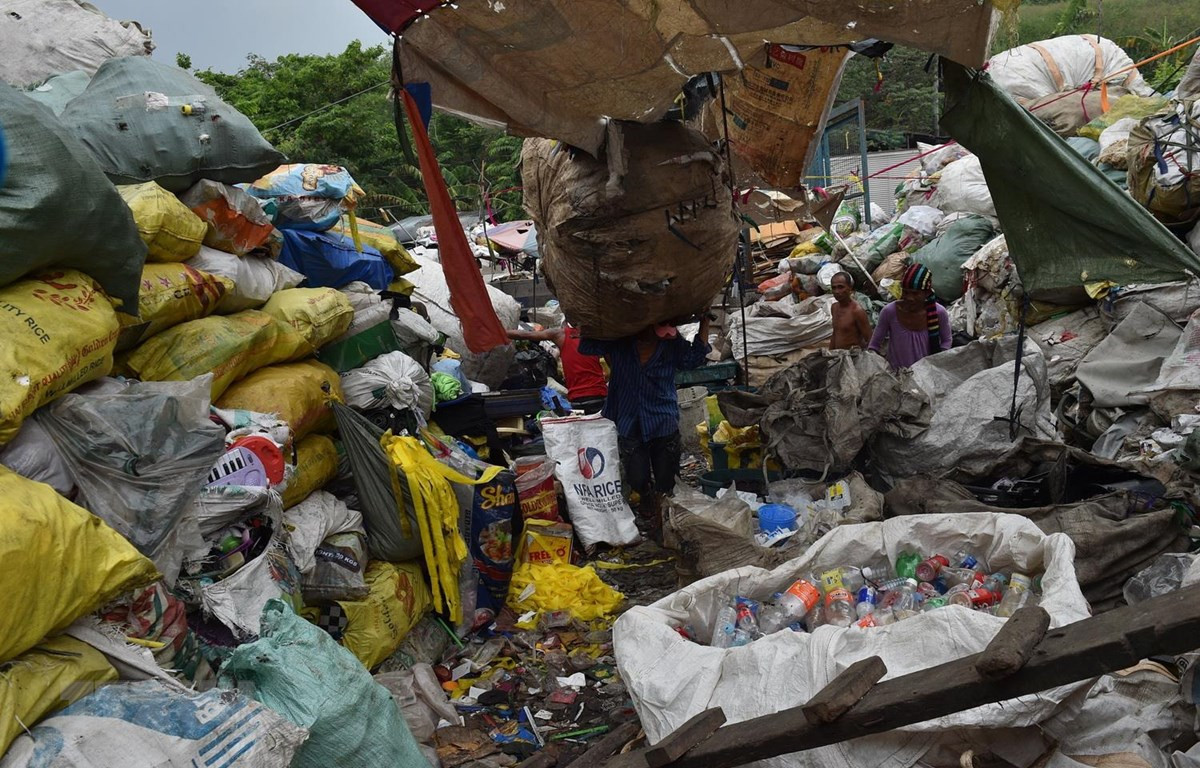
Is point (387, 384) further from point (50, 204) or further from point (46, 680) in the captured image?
point (46, 680)

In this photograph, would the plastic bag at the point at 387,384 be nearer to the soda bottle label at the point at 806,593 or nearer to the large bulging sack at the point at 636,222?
the large bulging sack at the point at 636,222

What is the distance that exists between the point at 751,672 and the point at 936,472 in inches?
92.7

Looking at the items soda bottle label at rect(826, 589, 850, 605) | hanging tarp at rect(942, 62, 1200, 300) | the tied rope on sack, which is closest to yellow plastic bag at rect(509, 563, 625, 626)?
the tied rope on sack

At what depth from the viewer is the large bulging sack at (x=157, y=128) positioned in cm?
360

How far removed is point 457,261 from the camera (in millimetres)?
3902

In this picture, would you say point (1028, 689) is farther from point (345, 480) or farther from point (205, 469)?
point (345, 480)

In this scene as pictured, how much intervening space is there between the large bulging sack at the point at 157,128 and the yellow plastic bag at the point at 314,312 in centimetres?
55

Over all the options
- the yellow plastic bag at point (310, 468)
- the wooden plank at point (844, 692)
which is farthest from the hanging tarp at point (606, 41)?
the wooden plank at point (844, 692)

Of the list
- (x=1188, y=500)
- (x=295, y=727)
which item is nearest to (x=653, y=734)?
(x=295, y=727)

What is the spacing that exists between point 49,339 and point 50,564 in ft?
2.35

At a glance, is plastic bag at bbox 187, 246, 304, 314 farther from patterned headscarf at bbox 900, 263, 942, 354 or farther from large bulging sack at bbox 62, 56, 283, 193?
patterned headscarf at bbox 900, 263, 942, 354

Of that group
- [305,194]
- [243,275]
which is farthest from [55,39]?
[243,275]

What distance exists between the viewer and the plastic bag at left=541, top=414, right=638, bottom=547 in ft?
17.2

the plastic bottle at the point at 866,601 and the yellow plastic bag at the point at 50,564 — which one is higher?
Answer: the yellow plastic bag at the point at 50,564
